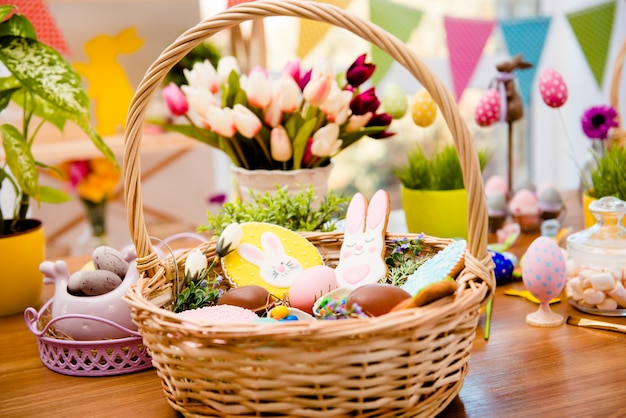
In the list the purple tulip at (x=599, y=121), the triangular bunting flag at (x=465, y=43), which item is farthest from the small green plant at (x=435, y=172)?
the triangular bunting flag at (x=465, y=43)

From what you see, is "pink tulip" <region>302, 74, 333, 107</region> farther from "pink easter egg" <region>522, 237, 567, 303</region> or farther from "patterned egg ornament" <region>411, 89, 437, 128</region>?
"pink easter egg" <region>522, 237, 567, 303</region>

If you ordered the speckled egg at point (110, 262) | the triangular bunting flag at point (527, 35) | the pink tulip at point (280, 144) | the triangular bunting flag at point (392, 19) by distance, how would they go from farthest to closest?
the triangular bunting flag at point (527, 35) → the triangular bunting flag at point (392, 19) → the pink tulip at point (280, 144) → the speckled egg at point (110, 262)

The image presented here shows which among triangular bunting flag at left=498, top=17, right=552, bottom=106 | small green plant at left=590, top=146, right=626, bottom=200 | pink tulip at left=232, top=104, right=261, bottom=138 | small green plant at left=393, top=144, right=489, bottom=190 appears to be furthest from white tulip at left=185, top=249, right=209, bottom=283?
triangular bunting flag at left=498, top=17, right=552, bottom=106

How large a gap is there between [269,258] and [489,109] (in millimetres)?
636

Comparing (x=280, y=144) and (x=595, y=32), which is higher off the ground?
(x=595, y=32)

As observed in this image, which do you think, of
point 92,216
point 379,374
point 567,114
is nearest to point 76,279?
point 379,374

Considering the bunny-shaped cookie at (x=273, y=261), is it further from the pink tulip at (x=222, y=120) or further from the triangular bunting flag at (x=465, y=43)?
the triangular bunting flag at (x=465, y=43)

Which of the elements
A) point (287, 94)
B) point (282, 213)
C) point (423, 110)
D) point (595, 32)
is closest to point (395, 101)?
point (423, 110)

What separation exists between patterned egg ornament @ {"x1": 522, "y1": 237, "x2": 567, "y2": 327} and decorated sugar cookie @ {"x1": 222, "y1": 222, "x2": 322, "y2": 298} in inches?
10.8

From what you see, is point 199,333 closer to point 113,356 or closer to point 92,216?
point 113,356

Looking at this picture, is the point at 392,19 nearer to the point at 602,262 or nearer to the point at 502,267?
the point at 502,267

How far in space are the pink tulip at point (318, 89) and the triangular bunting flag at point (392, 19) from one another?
0.78 m

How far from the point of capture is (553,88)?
1.29 m

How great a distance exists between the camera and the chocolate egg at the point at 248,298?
2.72 feet
